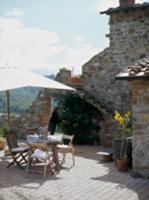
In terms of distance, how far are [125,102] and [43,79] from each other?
4.36m

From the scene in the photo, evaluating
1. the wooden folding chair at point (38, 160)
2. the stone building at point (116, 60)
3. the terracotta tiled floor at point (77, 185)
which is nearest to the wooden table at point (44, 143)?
the wooden folding chair at point (38, 160)

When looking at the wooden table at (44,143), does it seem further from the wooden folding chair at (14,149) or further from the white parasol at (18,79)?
the white parasol at (18,79)

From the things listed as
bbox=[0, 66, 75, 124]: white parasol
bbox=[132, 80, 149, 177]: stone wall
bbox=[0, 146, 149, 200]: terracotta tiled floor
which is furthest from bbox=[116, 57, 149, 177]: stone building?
bbox=[0, 66, 75, 124]: white parasol

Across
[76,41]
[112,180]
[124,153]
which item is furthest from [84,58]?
[112,180]

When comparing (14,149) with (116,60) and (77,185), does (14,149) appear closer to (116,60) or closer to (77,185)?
(77,185)

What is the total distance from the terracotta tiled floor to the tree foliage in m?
3.74

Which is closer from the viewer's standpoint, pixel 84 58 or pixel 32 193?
pixel 32 193

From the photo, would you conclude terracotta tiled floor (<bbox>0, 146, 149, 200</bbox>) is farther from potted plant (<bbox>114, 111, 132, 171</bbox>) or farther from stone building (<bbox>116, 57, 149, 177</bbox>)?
stone building (<bbox>116, 57, 149, 177</bbox>)

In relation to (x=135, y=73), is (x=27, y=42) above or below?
above

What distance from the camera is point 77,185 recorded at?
7.27 meters

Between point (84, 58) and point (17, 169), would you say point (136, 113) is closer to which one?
point (17, 169)

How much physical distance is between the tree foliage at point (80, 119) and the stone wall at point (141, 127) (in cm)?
491

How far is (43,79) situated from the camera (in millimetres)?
9453

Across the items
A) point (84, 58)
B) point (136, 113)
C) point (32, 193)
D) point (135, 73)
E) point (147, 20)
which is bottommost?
point (32, 193)
